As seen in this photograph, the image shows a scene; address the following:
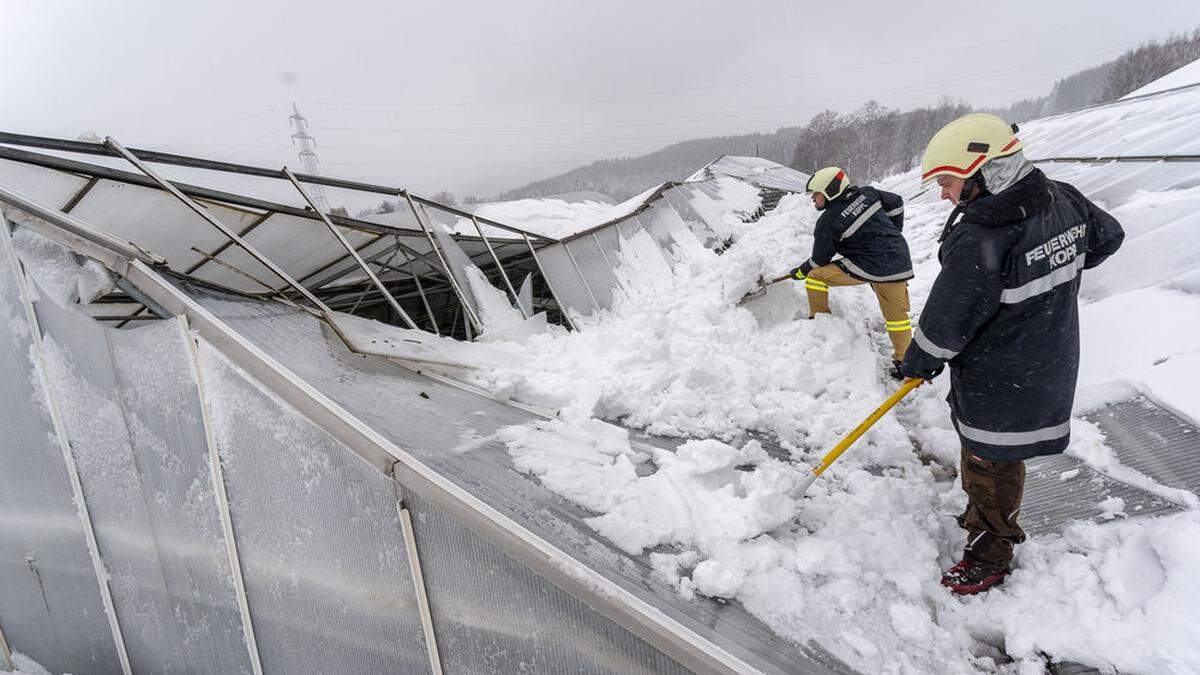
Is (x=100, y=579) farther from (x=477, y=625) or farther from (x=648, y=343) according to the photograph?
(x=648, y=343)

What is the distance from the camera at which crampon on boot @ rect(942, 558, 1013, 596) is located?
2086 mm

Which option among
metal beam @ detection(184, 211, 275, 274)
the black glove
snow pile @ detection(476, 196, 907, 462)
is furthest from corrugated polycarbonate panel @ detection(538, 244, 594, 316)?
the black glove

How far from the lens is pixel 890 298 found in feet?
14.1

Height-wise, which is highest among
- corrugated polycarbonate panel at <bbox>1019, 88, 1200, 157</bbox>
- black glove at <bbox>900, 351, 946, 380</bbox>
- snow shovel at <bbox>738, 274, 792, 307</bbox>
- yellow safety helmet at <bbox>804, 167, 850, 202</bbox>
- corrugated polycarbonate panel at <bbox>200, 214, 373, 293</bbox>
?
corrugated polycarbonate panel at <bbox>200, 214, 373, 293</bbox>

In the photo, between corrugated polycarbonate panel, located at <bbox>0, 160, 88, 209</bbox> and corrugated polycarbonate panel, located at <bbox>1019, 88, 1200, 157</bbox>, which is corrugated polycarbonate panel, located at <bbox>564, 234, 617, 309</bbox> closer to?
corrugated polycarbonate panel, located at <bbox>0, 160, 88, 209</bbox>

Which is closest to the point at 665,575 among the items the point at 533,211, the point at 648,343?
the point at 648,343

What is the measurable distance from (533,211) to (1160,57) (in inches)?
2651

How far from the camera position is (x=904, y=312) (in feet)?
14.1

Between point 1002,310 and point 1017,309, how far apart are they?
5 cm

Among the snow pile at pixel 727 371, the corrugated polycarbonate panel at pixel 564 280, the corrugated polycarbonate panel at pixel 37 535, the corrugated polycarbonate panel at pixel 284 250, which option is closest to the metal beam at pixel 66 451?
the corrugated polycarbonate panel at pixel 37 535

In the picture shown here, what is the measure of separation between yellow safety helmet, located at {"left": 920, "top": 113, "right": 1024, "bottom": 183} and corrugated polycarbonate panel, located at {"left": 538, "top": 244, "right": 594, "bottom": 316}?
544 cm

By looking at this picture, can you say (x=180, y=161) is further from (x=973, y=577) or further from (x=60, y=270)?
(x=973, y=577)

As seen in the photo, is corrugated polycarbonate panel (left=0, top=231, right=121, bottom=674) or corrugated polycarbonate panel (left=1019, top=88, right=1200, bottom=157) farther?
corrugated polycarbonate panel (left=1019, top=88, right=1200, bottom=157)

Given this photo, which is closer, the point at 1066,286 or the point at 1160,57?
the point at 1066,286
